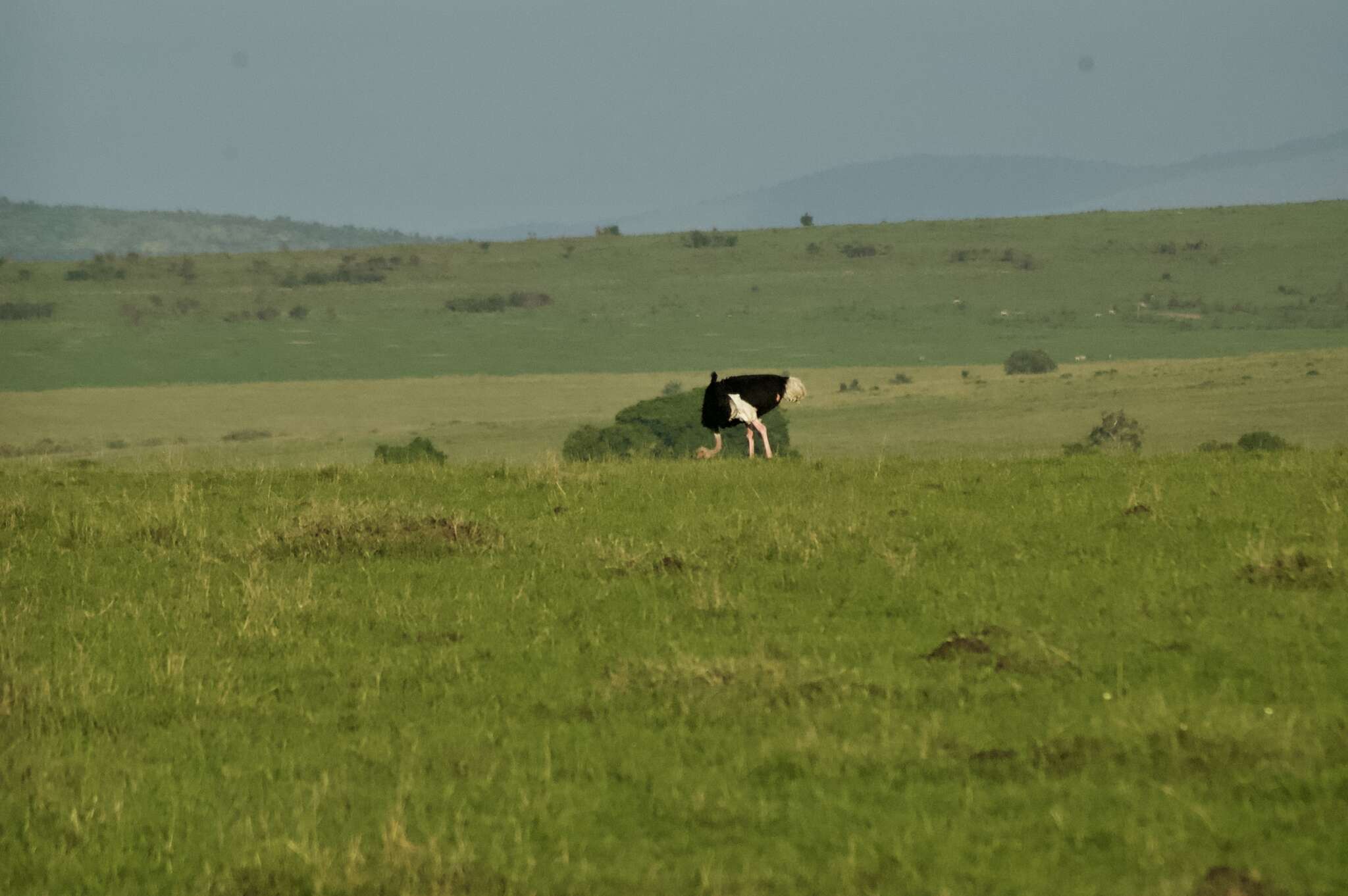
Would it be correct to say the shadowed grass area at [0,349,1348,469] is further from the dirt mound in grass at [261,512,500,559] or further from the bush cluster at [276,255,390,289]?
the bush cluster at [276,255,390,289]

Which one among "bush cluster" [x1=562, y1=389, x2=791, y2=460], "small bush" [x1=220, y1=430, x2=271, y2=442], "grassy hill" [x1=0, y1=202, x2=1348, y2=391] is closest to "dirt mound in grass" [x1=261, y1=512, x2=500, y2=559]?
"bush cluster" [x1=562, y1=389, x2=791, y2=460]

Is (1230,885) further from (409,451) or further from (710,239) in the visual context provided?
(710,239)

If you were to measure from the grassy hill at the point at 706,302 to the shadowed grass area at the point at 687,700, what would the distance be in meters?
98.1

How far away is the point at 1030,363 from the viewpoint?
10431 cm

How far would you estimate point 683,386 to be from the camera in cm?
10600

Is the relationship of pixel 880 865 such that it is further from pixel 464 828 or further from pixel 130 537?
pixel 130 537

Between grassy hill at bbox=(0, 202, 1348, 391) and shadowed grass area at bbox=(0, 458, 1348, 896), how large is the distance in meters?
98.1

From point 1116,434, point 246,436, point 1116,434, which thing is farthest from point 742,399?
point 246,436

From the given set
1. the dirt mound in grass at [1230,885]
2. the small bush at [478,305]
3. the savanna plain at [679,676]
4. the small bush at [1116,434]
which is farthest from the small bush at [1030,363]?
the dirt mound in grass at [1230,885]

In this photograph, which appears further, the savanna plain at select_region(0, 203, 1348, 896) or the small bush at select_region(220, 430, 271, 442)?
the small bush at select_region(220, 430, 271, 442)

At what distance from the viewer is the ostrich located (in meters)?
22.1

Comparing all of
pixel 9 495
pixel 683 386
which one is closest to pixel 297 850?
pixel 9 495

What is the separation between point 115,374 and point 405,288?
117ft

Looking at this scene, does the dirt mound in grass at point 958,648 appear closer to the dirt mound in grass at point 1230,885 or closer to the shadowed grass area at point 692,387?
the dirt mound in grass at point 1230,885
